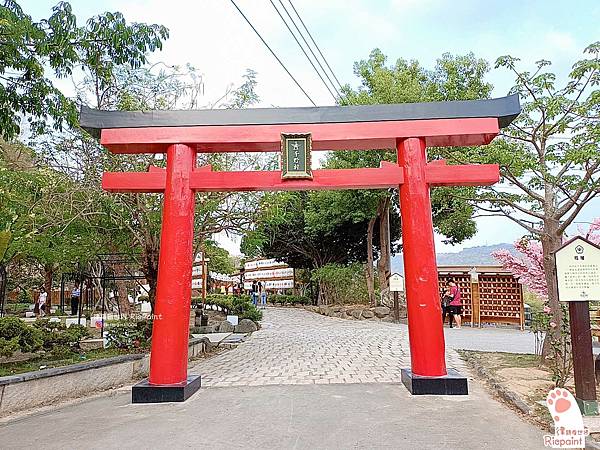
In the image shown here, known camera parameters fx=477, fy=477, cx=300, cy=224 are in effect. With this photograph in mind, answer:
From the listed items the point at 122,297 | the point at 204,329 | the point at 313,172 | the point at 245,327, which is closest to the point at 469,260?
the point at 245,327

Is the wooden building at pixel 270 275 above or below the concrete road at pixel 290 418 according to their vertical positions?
above

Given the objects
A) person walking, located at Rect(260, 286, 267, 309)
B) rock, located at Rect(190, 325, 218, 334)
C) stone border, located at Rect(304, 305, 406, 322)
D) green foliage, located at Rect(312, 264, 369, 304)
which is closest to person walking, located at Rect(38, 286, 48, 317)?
rock, located at Rect(190, 325, 218, 334)

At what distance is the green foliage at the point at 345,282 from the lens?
73.7ft

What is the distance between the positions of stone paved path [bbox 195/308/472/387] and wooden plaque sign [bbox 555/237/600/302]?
10.1 ft

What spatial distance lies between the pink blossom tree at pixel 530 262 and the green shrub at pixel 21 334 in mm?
12902

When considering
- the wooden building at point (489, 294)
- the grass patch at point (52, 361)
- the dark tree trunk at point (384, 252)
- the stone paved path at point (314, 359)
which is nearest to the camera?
the grass patch at point (52, 361)

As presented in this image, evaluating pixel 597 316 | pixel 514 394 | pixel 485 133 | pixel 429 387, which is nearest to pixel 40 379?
pixel 429 387

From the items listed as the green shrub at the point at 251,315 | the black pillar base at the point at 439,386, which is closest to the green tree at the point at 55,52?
the black pillar base at the point at 439,386

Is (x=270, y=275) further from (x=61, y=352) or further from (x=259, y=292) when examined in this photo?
(x=61, y=352)

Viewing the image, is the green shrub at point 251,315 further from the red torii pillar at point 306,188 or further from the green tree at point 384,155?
the red torii pillar at point 306,188

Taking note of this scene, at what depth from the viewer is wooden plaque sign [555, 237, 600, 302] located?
213 inches

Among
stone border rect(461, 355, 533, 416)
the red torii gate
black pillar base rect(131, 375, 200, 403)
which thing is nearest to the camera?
stone border rect(461, 355, 533, 416)

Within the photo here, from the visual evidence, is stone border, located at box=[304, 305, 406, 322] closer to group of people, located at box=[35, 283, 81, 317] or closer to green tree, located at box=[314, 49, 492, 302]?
green tree, located at box=[314, 49, 492, 302]

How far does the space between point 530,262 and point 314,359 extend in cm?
1010
